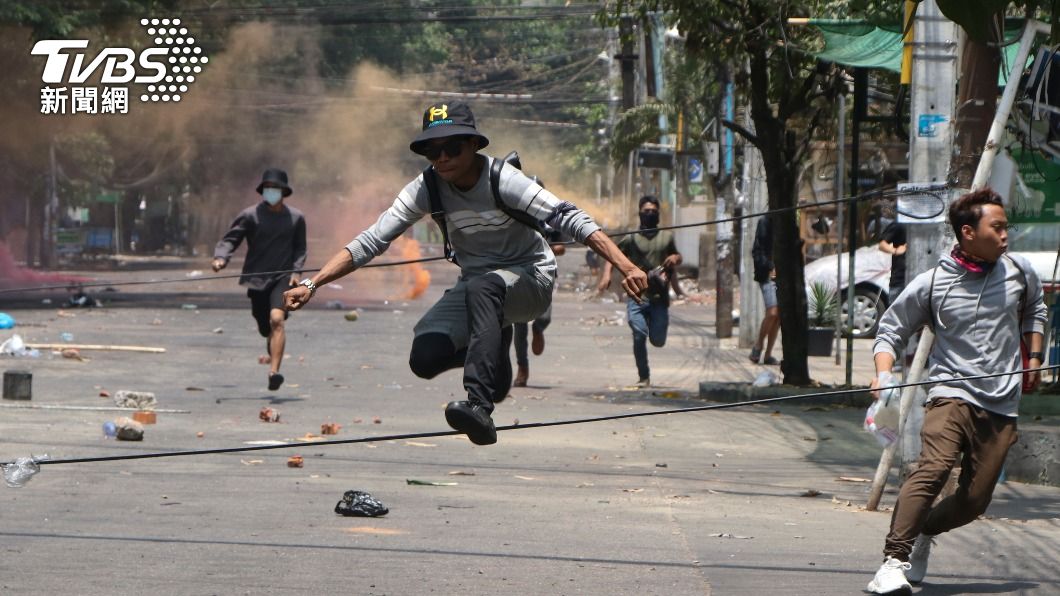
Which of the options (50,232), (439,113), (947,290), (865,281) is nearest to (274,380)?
(439,113)

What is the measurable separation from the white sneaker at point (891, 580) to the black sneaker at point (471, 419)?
159 centimetres

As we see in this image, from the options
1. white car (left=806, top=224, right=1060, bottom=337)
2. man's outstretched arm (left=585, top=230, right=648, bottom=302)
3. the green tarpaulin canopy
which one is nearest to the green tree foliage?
white car (left=806, top=224, right=1060, bottom=337)

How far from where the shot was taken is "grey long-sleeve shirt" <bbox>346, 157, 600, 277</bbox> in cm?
616

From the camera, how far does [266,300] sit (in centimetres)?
1262

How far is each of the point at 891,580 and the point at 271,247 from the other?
7.97 meters

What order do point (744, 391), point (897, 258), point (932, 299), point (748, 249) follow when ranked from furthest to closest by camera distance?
point (748, 249) → point (897, 258) → point (744, 391) → point (932, 299)

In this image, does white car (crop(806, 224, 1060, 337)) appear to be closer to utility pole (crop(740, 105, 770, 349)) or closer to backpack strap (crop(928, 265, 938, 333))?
utility pole (crop(740, 105, 770, 349))

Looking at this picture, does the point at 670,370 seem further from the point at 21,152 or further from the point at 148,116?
the point at 148,116

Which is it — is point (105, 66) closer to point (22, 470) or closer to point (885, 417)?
point (22, 470)

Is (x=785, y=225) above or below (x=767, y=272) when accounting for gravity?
above

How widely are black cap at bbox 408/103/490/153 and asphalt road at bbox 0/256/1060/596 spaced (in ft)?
5.79

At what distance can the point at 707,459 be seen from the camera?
31.5ft

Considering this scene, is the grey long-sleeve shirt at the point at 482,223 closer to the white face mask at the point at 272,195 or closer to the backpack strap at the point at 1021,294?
the backpack strap at the point at 1021,294

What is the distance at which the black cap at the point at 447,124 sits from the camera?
604cm
